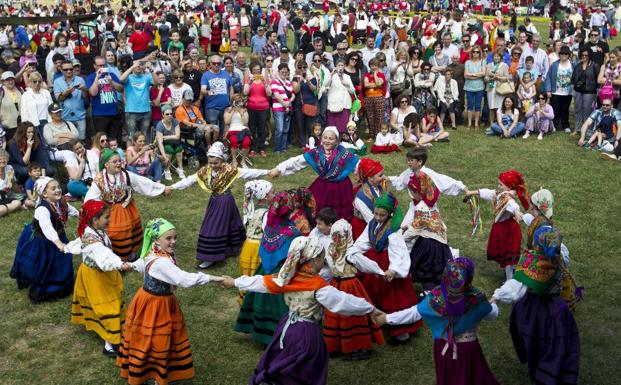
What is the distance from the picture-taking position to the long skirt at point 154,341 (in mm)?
6520

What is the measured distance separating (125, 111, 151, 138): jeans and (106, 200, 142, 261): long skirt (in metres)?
4.52

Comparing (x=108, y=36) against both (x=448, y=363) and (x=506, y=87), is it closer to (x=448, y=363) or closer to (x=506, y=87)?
(x=506, y=87)

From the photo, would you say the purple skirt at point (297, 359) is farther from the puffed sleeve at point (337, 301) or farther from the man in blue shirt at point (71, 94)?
the man in blue shirt at point (71, 94)

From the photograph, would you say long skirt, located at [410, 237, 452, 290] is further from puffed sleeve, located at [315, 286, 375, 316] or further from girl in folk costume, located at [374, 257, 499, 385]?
puffed sleeve, located at [315, 286, 375, 316]

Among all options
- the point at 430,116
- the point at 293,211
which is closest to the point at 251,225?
the point at 293,211

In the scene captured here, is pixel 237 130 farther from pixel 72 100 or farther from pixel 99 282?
pixel 99 282

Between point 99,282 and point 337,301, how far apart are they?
264 cm

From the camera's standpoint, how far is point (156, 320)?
651 cm

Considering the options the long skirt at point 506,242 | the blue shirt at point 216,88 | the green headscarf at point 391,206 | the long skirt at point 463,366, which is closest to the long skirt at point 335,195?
the long skirt at point 506,242

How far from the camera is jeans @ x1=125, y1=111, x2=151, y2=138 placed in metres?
14.0

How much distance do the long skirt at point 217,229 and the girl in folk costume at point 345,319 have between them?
270cm

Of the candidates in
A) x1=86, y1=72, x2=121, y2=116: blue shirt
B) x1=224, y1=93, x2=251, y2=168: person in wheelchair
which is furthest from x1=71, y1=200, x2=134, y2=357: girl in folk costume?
x1=86, y1=72, x2=121, y2=116: blue shirt

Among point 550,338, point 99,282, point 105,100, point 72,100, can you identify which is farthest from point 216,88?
point 550,338

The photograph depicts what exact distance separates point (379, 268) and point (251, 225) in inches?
75.9
